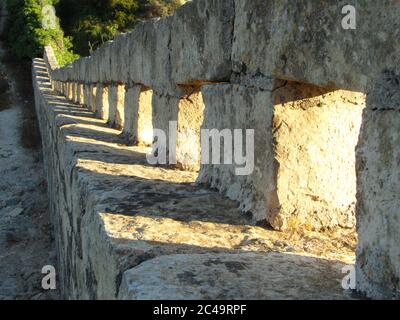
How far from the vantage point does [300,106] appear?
2.46 meters

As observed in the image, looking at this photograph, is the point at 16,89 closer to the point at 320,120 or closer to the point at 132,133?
the point at 132,133

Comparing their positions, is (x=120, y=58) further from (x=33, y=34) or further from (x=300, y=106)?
(x=33, y=34)

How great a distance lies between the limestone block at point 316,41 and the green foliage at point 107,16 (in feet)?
65.8

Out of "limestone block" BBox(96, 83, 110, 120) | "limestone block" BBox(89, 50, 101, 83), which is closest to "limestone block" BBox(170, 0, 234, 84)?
"limestone block" BBox(96, 83, 110, 120)

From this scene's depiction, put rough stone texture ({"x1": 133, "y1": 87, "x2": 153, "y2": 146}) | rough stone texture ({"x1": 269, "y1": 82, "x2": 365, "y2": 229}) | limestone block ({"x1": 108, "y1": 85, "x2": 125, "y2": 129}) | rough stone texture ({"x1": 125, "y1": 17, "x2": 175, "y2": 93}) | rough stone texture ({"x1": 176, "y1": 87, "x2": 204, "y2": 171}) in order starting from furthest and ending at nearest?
limestone block ({"x1": 108, "y1": 85, "x2": 125, "y2": 129})
rough stone texture ({"x1": 133, "y1": 87, "x2": 153, "y2": 146})
rough stone texture ({"x1": 125, "y1": 17, "x2": 175, "y2": 93})
rough stone texture ({"x1": 176, "y1": 87, "x2": 204, "y2": 171})
rough stone texture ({"x1": 269, "y1": 82, "x2": 365, "y2": 229})

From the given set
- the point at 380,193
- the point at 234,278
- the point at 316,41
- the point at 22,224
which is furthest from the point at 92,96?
the point at 380,193

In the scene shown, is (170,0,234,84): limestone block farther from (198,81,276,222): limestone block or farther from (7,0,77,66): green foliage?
(7,0,77,66): green foliage

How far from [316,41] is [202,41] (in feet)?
4.60

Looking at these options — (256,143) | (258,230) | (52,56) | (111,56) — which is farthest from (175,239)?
(52,56)

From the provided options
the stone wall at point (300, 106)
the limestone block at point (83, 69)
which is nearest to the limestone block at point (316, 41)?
the stone wall at point (300, 106)

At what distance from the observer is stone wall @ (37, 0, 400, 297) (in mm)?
1641

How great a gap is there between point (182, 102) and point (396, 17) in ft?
8.05

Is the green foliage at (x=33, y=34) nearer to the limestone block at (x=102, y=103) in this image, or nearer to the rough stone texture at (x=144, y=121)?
the limestone block at (x=102, y=103)

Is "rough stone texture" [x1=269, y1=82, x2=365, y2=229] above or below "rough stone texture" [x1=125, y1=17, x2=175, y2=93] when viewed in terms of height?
below
